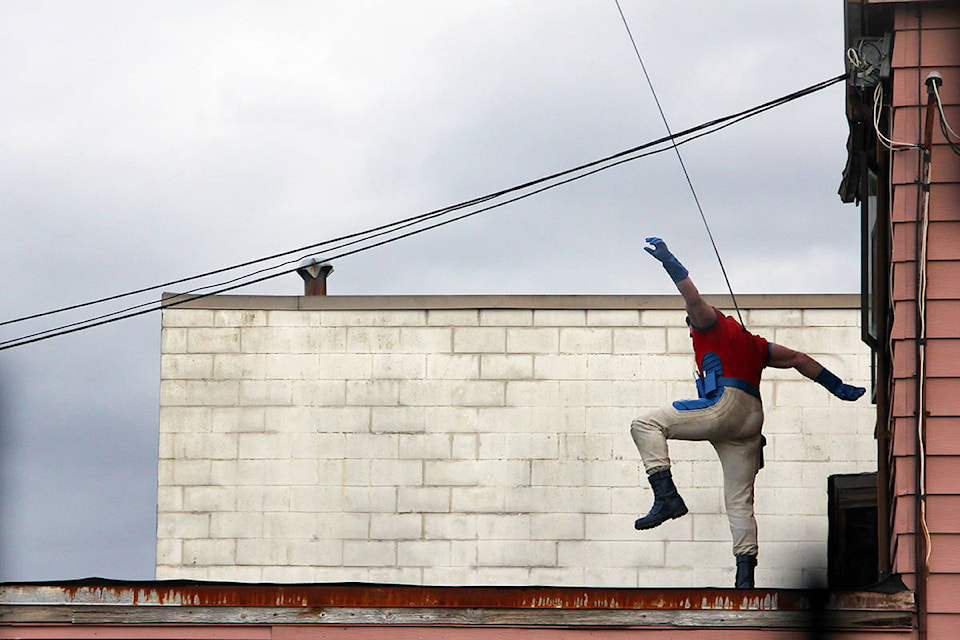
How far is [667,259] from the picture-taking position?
35.6ft

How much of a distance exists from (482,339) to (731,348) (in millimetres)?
6287

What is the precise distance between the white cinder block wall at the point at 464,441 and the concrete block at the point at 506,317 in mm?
15

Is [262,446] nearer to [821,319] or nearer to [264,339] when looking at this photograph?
[264,339]

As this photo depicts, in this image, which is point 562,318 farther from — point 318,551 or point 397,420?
point 318,551

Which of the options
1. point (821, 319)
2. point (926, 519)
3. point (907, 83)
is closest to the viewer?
point (926, 519)

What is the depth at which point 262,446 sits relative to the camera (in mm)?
17406

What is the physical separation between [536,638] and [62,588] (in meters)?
2.77

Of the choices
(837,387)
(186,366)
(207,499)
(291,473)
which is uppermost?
(186,366)

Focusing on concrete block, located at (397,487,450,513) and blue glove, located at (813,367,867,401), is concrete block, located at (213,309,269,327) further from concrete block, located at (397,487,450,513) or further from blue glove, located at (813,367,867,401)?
blue glove, located at (813,367,867,401)

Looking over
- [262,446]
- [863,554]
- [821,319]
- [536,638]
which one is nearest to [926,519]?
[536,638]

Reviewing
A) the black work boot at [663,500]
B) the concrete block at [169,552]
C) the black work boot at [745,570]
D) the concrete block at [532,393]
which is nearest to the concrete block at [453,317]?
the concrete block at [532,393]

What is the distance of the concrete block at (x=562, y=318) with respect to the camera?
56.4ft

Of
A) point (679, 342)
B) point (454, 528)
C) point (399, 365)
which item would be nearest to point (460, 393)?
point (399, 365)

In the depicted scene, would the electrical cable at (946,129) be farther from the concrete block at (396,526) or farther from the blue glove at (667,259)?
the concrete block at (396,526)
